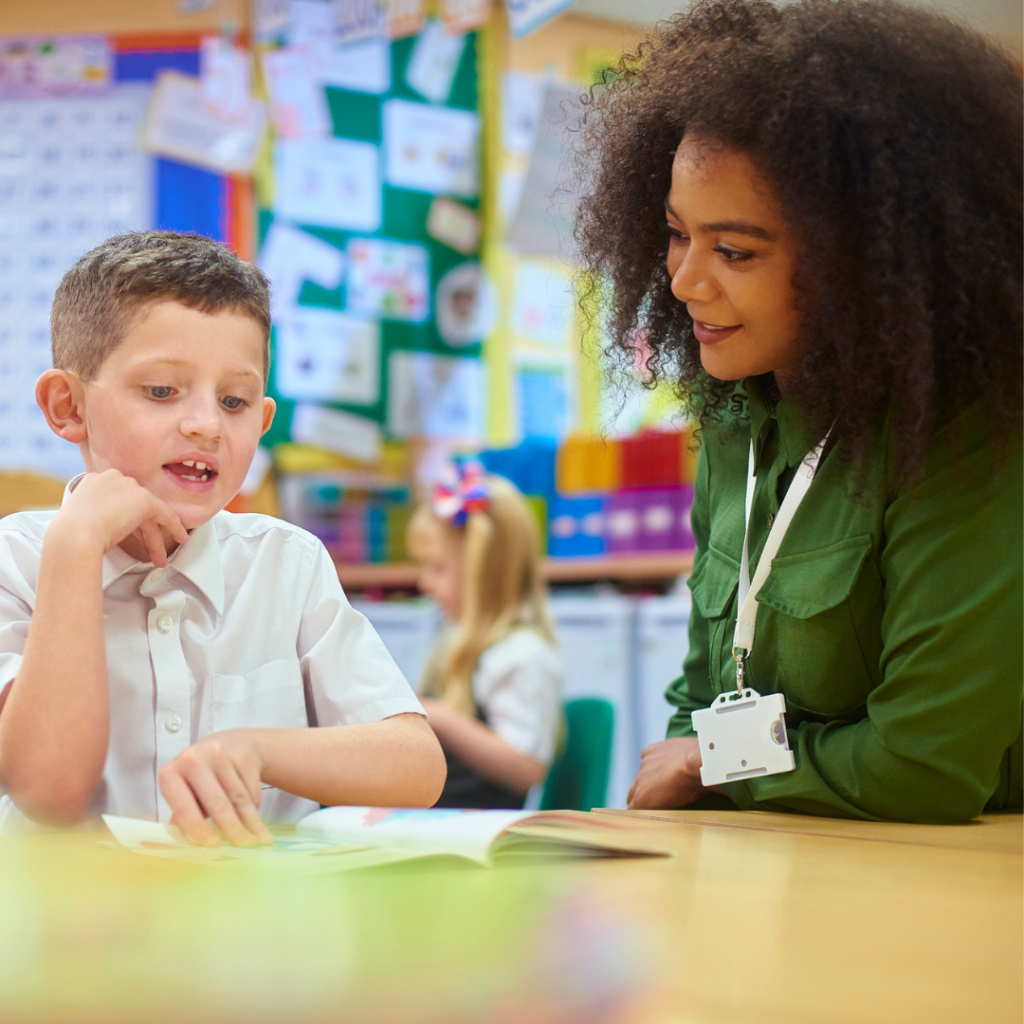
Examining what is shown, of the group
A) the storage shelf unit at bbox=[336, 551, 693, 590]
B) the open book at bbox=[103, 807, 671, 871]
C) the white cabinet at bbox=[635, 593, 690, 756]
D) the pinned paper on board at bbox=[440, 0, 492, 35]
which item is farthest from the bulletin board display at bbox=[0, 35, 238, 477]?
the white cabinet at bbox=[635, 593, 690, 756]

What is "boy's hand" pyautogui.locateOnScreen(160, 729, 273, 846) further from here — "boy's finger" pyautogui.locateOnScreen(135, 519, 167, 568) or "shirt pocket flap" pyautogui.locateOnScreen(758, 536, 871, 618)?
"shirt pocket flap" pyautogui.locateOnScreen(758, 536, 871, 618)

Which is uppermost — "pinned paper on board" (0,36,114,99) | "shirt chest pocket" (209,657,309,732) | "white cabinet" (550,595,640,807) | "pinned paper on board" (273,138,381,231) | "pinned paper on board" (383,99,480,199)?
"pinned paper on board" (383,99,480,199)

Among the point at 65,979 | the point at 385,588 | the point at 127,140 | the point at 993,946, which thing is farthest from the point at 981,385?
the point at 385,588

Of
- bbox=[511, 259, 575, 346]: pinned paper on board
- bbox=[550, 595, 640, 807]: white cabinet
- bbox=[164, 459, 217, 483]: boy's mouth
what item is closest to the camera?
bbox=[164, 459, 217, 483]: boy's mouth

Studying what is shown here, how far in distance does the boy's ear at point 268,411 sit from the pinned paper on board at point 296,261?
12cm

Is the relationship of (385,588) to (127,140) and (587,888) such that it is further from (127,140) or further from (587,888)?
(587,888)

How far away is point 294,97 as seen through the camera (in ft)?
4.40

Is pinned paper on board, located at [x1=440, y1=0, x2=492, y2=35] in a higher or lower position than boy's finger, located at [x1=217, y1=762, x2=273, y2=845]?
higher

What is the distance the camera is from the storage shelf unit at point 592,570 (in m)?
2.53

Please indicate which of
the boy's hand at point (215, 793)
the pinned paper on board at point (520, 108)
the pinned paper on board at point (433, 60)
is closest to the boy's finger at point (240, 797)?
the boy's hand at point (215, 793)

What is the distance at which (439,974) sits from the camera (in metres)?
0.33

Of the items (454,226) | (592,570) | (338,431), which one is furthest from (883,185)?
(454,226)

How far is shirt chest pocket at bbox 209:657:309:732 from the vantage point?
25.5 inches

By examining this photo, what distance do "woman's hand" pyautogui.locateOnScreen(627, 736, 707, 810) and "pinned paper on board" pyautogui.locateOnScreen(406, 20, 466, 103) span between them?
4.76ft
